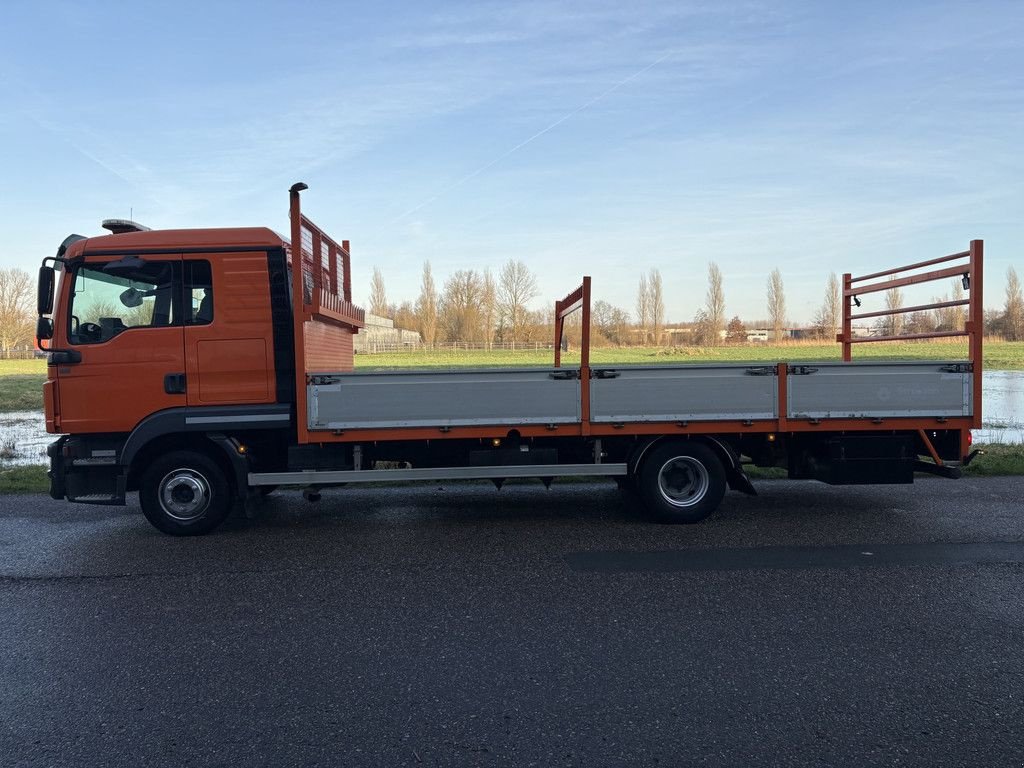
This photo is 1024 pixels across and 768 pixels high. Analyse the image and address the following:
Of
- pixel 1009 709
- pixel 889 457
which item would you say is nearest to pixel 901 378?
pixel 889 457

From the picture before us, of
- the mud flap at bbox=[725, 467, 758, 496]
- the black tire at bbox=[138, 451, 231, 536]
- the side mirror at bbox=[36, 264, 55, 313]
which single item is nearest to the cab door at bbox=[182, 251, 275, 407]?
the black tire at bbox=[138, 451, 231, 536]

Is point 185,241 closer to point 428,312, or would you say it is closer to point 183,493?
point 183,493

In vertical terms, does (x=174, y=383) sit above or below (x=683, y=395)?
above

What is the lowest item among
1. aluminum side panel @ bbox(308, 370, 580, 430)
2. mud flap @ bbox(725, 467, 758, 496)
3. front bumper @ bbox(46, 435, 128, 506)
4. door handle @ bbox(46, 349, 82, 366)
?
mud flap @ bbox(725, 467, 758, 496)

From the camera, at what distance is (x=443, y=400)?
6.99 metres

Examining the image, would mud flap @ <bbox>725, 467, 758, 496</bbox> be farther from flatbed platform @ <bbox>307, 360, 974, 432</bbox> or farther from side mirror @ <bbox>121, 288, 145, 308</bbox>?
side mirror @ <bbox>121, 288, 145, 308</bbox>

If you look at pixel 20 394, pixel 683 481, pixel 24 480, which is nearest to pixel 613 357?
pixel 683 481

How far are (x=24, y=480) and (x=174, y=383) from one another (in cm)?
428

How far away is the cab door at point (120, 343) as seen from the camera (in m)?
6.76

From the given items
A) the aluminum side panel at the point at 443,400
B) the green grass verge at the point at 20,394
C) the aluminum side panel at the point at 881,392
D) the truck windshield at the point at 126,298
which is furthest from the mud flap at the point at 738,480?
the green grass verge at the point at 20,394

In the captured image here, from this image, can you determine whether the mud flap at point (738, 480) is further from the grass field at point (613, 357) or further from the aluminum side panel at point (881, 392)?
the grass field at point (613, 357)

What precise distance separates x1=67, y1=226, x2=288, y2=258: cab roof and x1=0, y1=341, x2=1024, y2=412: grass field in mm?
1495

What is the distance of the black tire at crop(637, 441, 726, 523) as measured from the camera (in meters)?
7.22

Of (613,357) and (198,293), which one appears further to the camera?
(613,357)
